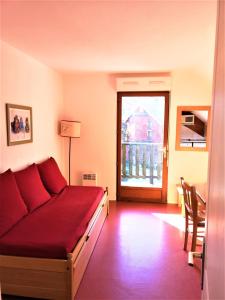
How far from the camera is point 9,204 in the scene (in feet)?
8.32

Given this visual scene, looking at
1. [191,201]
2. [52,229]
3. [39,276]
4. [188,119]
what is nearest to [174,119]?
[188,119]

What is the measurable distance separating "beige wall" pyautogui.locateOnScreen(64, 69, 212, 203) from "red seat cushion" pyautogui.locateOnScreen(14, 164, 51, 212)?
5.20 ft

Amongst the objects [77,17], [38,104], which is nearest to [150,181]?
[38,104]

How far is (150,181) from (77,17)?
346cm

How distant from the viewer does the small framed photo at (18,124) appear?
2.97m

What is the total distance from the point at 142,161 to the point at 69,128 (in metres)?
1.58

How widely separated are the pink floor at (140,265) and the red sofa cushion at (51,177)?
929 millimetres

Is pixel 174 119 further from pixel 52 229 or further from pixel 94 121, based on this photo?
pixel 52 229

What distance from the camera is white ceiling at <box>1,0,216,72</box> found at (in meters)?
1.99

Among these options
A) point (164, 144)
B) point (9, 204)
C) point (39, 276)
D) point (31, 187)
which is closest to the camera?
point (39, 276)

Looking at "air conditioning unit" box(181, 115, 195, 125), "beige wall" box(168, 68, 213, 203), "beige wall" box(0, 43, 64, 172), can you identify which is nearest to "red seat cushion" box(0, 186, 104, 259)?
"beige wall" box(0, 43, 64, 172)

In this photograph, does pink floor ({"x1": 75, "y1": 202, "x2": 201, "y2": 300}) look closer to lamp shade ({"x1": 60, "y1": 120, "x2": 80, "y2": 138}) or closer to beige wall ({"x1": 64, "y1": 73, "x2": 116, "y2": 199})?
beige wall ({"x1": 64, "y1": 73, "x2": 116, "y2": 199})

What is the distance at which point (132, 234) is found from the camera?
3432mm

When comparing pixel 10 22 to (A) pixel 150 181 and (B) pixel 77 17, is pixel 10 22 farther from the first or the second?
(A) pixel 150 181
